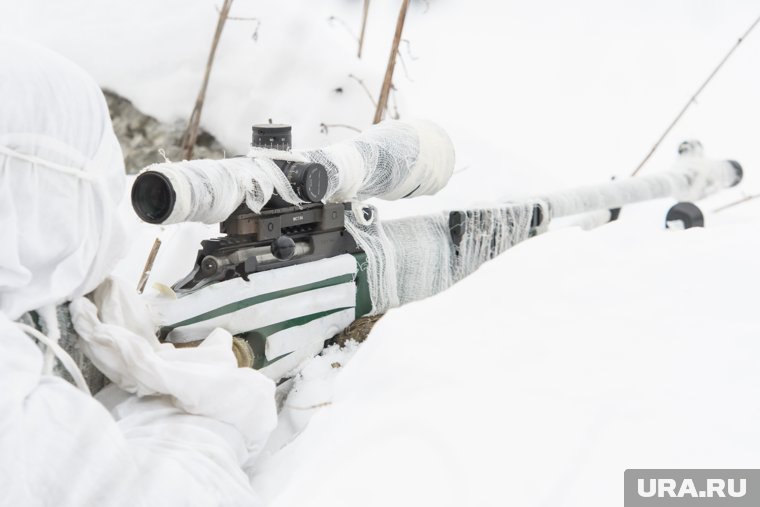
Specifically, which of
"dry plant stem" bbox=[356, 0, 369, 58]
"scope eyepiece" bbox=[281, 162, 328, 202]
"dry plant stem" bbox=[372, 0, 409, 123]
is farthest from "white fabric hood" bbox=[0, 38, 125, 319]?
"dry plant stem" bbox=[356, 0, 369, 58]

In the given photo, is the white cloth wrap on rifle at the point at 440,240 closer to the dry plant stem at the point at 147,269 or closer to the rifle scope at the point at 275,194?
the rifle scope at the point at 275,194

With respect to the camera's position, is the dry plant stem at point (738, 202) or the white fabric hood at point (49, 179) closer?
the white fabric hood at point (49, 179)

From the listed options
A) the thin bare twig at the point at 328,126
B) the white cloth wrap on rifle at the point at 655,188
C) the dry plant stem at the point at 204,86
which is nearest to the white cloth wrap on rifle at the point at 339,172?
the white cloth wrap on rifle at the point at 655,188

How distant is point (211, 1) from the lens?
2.67 m

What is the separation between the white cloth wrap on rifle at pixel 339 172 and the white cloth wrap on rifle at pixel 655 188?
340 mm

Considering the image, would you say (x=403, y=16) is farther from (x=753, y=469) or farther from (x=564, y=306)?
(x=753, y=469)

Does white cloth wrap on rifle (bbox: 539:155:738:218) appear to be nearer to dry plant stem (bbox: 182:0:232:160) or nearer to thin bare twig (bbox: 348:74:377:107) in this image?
thin bare twig (bbox: 348:74:377:107)

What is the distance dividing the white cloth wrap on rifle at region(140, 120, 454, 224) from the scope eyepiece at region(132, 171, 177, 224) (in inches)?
0.5

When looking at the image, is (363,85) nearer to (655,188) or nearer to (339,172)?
(655,188)

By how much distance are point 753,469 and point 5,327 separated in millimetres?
647

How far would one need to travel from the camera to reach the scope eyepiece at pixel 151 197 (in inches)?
39.9

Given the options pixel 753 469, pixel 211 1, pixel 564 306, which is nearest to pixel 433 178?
pixel 564 306

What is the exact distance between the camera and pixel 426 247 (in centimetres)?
142
